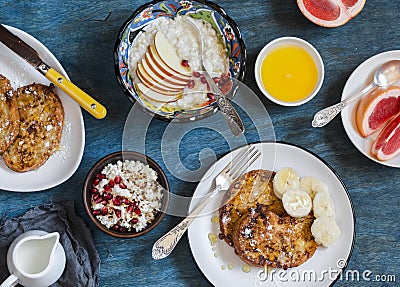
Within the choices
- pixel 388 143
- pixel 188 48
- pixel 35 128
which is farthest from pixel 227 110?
pixel 35 128

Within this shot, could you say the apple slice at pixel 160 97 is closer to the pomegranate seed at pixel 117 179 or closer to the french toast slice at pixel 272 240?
the pomegranate seed at pixel 117 179

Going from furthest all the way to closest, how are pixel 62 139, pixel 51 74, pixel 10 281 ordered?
pixel 62 139 → pixel 51 74 → pixel 10 281

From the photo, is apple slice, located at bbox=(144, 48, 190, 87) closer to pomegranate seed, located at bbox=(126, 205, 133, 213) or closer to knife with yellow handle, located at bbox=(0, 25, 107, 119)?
knife with yellow handle, located at bbox=(0, 25, 107, 119)

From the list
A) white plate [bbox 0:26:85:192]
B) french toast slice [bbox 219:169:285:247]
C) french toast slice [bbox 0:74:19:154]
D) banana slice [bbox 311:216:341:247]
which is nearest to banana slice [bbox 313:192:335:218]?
banana slice [bbox 311:216:341:247]

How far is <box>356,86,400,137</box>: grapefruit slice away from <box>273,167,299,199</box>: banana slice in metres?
0.35

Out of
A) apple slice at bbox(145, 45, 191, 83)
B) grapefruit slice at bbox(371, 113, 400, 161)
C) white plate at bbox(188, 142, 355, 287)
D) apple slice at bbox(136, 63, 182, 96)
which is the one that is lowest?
white plate at bbox(188, 142, 355, 287)

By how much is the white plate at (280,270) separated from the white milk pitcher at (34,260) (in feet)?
1.81

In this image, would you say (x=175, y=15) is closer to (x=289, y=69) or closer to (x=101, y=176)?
(x=289, y=69)

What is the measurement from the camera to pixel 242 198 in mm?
2635

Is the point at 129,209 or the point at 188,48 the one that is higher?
the point at 188,48

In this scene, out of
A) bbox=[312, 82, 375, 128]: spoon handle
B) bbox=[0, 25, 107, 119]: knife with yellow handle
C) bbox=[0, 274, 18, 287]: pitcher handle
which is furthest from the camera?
bbox=[312, 82, 375, 128]: spoon handle

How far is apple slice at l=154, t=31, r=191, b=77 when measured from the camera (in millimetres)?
2580

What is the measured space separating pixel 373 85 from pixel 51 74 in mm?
1330

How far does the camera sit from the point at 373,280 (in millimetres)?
2705
